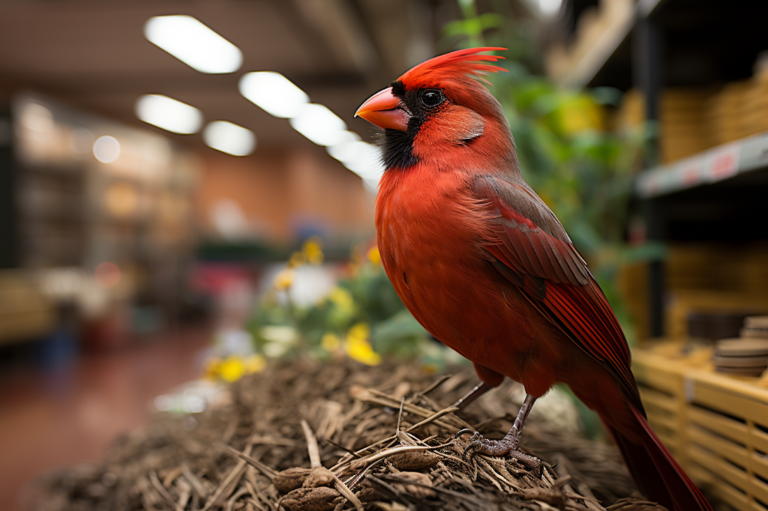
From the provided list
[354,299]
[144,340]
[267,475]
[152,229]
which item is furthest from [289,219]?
[267,475]

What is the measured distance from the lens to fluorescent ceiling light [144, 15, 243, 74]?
4.27m

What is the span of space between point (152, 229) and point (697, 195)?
29.0 feet

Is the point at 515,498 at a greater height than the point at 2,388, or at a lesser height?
greater

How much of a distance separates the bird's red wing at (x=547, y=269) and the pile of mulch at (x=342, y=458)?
0.65ft

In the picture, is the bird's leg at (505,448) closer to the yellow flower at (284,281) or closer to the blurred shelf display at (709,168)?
the blurred shelf display at (709,168)

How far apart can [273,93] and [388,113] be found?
6.25 m

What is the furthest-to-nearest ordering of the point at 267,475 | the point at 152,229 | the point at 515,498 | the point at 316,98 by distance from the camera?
the point at 152,229 → the point at 316,98 → the point at 267,475 → the point at 515,498

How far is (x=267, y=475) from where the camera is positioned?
81cm

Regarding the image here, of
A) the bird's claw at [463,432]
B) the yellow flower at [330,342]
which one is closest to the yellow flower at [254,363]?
the yellow flower at [330,342]

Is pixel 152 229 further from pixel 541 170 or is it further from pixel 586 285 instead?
pixel 586 285

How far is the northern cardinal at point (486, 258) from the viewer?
0.64 metres

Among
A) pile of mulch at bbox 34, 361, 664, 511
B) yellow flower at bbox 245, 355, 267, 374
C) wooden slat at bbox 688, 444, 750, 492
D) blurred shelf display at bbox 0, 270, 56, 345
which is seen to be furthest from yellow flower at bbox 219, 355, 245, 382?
blurred shelf display at bbox 0, 270, 56, 345

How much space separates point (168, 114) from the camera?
7473 mm

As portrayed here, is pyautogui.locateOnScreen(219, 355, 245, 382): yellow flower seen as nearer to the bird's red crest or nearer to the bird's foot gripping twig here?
the bird's foot gripping twig
